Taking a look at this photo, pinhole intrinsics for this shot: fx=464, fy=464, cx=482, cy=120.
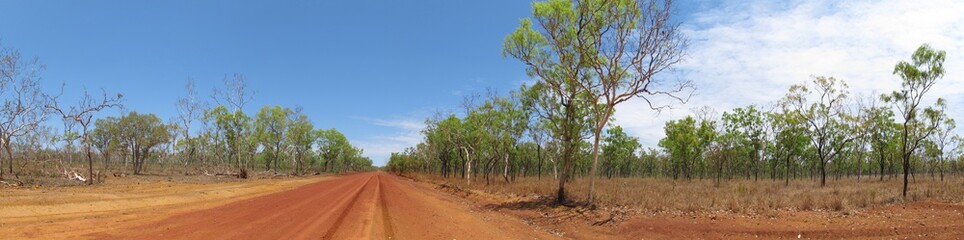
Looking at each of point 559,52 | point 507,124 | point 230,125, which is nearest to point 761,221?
point 559,52

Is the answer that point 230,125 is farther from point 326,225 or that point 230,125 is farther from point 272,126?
point 326,225

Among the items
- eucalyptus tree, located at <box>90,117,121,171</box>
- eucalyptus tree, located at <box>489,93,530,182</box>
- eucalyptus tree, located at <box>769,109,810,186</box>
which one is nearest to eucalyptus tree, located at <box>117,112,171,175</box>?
eucalyptus tree, located at <box>90,117,121,171</box>

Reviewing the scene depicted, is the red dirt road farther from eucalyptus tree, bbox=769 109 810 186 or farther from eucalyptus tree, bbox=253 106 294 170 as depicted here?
eucalyptus tree, bbox=253 106 294 170

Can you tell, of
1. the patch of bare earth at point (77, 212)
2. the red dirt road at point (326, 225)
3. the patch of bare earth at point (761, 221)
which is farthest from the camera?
the patch of bare earth at point (761, 221)

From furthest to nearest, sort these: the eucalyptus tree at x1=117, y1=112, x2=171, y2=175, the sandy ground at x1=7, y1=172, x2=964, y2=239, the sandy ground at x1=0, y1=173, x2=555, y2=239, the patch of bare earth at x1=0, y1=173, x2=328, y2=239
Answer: the eucalyptus tree at x1=117, y1=112, x2=171, y2=175 < the sandy ground at x1=7, y1=172, x2=964, y2=239 < the sandy ground at x1=0, y1=173, x2=555, y2=239 < the patch of bare earth at x1=0, y1=173, x2=328, y2=239

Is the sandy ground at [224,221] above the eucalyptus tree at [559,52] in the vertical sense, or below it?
below

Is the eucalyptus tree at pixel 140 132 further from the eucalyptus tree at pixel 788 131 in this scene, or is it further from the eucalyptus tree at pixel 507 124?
the eucalyptus tree at pixel 788 131

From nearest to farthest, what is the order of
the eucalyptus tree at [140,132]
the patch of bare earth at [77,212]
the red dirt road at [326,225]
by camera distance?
the patch of bare earth at [77,212]
the red dirt road at [326,225]
the eucalyptus tree at [140,132]

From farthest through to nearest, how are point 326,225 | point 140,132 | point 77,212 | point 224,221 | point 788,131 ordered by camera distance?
point 140,132, point 788,131, point 77,212, point 224,221, point 326,225

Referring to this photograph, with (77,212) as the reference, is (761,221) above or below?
above

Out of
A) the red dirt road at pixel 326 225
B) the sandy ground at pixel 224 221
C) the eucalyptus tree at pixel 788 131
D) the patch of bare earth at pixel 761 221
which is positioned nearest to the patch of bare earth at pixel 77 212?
the sandy ground at pixel 224 221

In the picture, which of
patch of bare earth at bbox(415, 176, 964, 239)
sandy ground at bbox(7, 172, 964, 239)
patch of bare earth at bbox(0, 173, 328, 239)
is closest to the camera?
patch of bare earth at bbox(0, 173, 328, 239)

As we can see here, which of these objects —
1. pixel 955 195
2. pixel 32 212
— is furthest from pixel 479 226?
pixel 955 195

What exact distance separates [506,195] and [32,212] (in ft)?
61.1
